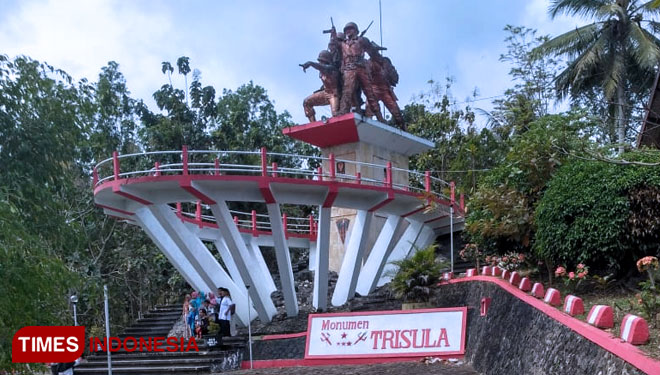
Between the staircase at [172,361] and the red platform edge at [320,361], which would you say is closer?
the red platform edge at [320,361]

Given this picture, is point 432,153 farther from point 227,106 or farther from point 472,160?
point 227,106

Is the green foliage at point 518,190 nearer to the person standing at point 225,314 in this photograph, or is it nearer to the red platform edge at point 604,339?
the red platform edge at point 604,339

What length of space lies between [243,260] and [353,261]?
338 cm

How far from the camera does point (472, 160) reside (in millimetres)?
29547

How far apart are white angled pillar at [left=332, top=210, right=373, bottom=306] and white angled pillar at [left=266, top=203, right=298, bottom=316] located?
1.51 metres

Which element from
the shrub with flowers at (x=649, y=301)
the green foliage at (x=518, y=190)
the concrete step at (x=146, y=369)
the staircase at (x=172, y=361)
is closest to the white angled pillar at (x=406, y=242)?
the staircase at (x=172, y=361)

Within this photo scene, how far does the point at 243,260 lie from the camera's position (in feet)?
57.7

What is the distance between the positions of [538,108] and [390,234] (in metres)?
13.9

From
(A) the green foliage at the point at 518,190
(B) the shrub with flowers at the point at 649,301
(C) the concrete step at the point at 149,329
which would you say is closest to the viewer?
(B) the shrub with flowers at the point at 649,301

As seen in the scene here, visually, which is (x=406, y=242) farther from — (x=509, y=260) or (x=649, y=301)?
(x=649, y=301)

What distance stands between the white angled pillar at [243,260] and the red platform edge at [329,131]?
16.7 feet

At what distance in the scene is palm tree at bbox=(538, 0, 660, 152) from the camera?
88.9ft

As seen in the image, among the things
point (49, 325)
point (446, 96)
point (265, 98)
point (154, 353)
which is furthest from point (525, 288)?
point (265, 98)

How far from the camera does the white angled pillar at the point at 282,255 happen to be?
17438 millimetres
